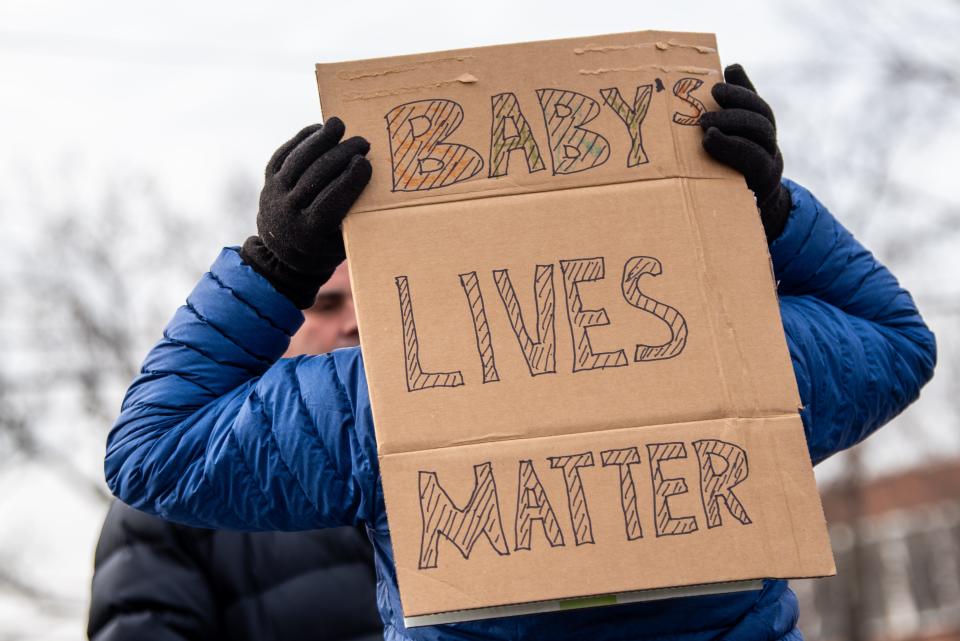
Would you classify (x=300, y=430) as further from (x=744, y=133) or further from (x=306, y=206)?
(x=744, y=133)

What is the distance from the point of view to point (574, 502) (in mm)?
1686

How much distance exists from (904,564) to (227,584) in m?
25.3

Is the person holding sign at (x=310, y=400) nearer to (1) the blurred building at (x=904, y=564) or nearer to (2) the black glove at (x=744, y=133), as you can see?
(2) the black glove at (x=744, y=133)

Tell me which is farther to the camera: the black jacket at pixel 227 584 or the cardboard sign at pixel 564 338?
the black jacket at pixel 227 584

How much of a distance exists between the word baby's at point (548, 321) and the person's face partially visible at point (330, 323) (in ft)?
4.45

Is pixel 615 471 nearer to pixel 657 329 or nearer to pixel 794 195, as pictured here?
pixel 657 329

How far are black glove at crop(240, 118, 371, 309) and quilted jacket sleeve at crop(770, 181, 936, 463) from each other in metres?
0.73

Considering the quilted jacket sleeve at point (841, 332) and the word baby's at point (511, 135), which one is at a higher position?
the word baby's at point (511, 135)

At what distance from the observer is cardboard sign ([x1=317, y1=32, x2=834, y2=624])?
167 cm

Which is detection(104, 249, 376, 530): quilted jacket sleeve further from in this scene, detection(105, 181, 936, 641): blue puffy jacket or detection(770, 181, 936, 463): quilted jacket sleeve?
detection(770, 181, 936, 463): quilted jacket sleeve

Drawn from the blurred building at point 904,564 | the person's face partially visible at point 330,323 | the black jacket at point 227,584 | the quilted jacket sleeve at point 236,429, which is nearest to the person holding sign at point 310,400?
the quilted jacket sleeve at point 236,429

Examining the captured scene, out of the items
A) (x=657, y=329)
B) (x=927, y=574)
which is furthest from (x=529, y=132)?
(x=927, y=574)

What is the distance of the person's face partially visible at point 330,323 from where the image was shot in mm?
3084

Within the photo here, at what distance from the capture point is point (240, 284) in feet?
6.30
